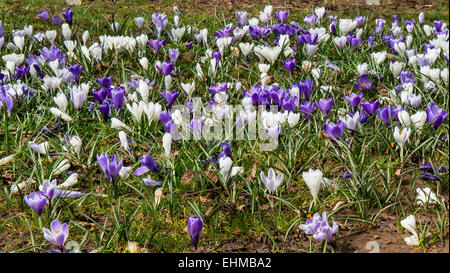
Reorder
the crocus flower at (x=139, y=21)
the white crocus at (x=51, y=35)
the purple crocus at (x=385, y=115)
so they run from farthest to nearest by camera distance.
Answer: the crocus flower at (x=139, y=21) < the white crocus at (x=51, y=35) < the purple crocus at (x=385, y=115)

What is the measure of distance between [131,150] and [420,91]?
5.07 feet

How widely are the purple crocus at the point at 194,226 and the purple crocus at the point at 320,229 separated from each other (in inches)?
14.1

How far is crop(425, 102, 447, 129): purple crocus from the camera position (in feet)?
7.85

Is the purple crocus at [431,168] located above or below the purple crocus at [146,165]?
above

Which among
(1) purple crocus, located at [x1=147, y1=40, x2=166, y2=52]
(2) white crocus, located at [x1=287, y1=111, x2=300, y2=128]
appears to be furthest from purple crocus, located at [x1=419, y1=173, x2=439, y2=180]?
(1) purple crocus, located at [x1=147, y1=40, x2=166, y2=52]

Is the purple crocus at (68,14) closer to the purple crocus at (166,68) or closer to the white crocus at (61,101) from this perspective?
the purple crocus at (166,68)

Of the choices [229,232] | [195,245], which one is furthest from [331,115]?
[195,245]

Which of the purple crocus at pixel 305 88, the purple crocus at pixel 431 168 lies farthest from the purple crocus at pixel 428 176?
the purple crocus at pixel 305 88

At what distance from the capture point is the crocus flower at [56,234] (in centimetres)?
177

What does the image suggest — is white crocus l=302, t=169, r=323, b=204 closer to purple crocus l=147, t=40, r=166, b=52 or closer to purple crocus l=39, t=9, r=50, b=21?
purple crocus l=147, t=40, r=166, b=52

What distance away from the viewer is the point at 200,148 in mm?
2453

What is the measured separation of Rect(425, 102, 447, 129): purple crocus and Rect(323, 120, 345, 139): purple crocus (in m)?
0.43
